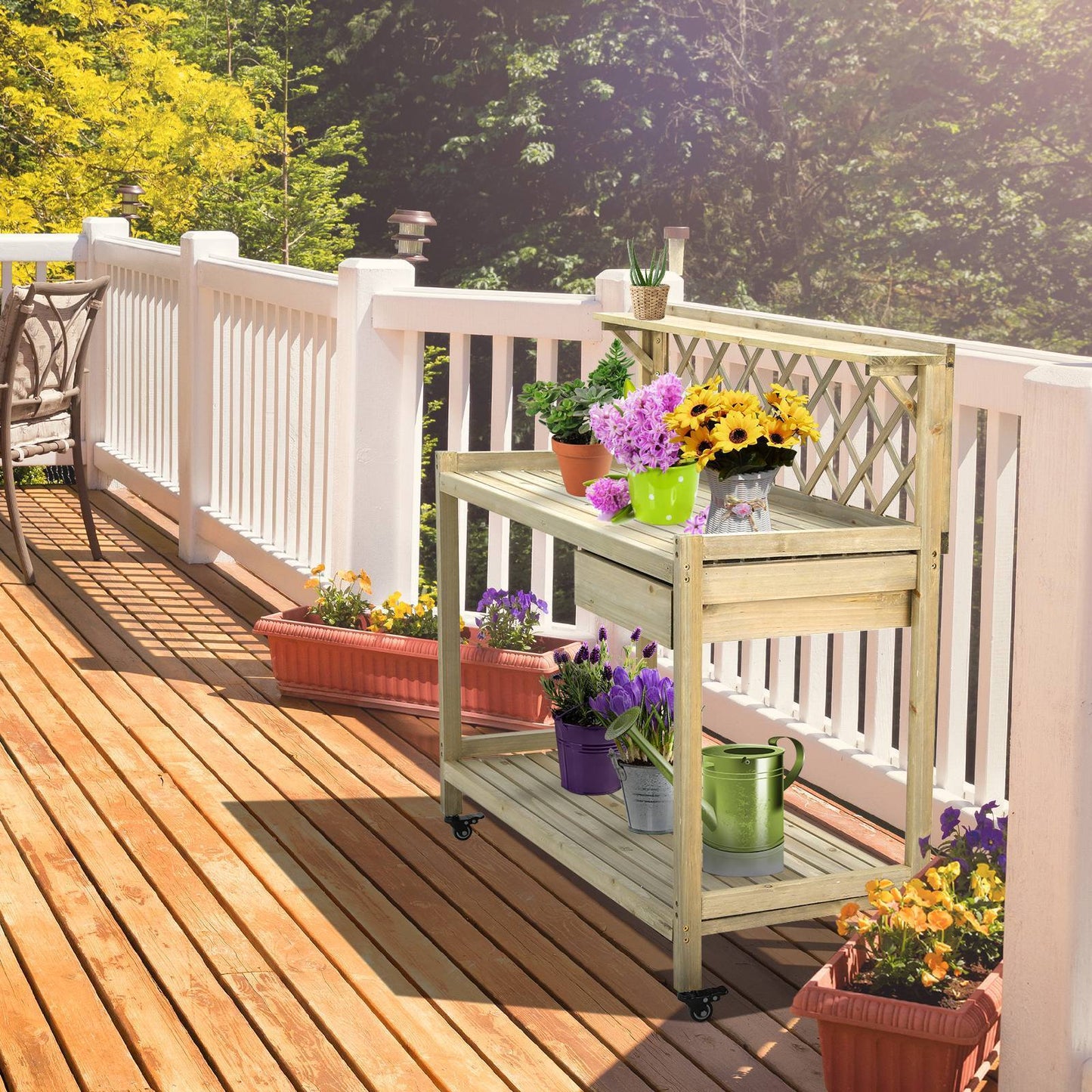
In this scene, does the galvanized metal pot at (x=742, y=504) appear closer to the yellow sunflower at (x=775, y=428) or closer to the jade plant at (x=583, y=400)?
the yellow sunflower at (x=775, y=428)

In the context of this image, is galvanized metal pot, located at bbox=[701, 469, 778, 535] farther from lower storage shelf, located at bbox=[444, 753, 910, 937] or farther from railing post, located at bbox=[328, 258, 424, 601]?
railing post, located at bbox=[328, 258, 424, 601]

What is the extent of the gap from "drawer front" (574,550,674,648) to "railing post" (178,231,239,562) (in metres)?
2.96

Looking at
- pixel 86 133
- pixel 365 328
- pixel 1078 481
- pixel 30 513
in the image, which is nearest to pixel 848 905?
pixel 1078 481

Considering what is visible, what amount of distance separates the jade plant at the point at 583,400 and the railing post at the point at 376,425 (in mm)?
1263

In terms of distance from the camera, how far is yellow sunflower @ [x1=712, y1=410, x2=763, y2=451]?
239cm

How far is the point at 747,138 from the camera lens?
19.5 m

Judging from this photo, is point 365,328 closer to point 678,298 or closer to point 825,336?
point 678,298

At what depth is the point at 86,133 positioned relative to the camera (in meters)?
15.6

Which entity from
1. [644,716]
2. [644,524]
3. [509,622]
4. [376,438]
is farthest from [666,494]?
[376,438]

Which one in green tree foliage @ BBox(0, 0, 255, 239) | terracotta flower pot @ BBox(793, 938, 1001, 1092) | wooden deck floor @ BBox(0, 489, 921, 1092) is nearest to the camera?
terracotta flower pot @ BBox(793, 938, 1001, 1092)

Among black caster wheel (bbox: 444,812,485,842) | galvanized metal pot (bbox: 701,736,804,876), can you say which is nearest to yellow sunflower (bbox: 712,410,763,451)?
galvanized metal pot (bbox: 701,736,804,876)

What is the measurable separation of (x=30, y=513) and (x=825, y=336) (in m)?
4.63

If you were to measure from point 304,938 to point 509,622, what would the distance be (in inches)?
51.0

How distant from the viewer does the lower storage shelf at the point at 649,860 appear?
8.02ft
